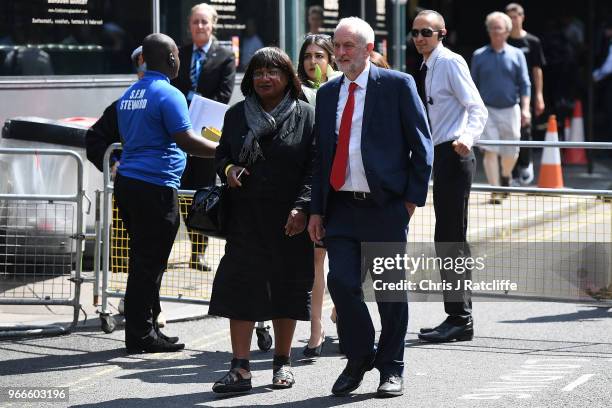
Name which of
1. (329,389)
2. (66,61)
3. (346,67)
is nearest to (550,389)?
(329,389)

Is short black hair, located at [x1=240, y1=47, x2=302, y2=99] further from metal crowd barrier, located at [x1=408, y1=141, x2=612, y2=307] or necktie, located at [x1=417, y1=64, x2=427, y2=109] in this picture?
metal crowd barrier, located at [x1=408, y1=141, x2=612, y2=307]

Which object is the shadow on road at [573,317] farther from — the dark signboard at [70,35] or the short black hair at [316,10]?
the short black hair at [316,10]

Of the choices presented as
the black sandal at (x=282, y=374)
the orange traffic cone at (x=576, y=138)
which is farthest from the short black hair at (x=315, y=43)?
the orange traffic cone at (x=576, y=138)

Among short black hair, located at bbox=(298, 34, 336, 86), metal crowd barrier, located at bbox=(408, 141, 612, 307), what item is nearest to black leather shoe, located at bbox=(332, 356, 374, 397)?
short black hair, located at bbox=(298, 34, 336, 86)

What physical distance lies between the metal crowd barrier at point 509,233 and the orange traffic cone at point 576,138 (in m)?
8.36

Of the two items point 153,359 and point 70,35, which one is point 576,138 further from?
point 153,359

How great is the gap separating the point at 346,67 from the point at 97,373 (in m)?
2.33

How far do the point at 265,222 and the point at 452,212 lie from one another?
5.62 ft

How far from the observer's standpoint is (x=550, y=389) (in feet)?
23.1

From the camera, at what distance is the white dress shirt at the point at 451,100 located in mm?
8234

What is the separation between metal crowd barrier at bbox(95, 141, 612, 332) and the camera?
8969 mm

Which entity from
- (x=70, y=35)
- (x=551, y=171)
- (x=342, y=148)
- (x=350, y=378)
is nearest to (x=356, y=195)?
(x=342, y=148)

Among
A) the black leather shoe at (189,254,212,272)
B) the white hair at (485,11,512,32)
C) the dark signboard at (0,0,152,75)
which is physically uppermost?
the white hair at (485,11,512,32)

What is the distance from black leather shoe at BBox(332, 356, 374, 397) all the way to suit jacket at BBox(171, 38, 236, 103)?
4.31 metres
